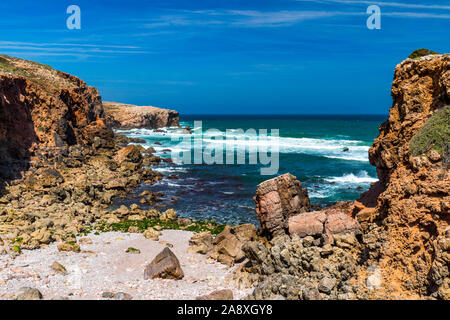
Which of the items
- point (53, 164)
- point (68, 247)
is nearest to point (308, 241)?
point (68, 247)

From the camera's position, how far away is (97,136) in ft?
157

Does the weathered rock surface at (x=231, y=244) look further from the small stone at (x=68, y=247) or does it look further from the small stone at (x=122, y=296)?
the small stone at (x=68, y=247)

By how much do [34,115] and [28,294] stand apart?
29.1m

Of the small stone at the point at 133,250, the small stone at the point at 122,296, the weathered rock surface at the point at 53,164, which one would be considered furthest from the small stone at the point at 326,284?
the weathered rock surface at the point at 53,164

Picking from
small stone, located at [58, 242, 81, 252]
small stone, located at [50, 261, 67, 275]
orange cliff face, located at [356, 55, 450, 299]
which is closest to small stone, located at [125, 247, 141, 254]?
small stone, located at [58, 242, 81, 252]

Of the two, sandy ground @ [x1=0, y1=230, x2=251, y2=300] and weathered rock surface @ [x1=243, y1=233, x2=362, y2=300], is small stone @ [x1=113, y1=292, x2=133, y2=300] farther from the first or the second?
weathered rock surface @ [x1=243, y1=233, x2=362, y2=300]

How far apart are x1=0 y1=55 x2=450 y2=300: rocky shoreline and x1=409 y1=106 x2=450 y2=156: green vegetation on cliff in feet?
0.51

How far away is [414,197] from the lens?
12.4 meters

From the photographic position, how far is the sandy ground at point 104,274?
536 inches

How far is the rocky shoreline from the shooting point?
11.8m

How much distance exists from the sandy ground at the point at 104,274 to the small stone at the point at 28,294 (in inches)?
11.2

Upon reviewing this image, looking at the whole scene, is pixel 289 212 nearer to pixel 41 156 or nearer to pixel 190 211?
pixel 190 211
